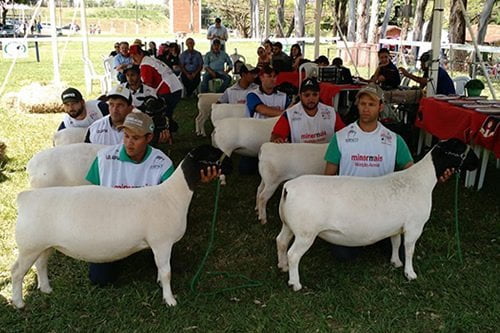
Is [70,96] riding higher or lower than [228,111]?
higher

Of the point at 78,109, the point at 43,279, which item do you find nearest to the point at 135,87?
the point at 78,109

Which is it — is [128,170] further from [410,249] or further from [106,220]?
[410,249]

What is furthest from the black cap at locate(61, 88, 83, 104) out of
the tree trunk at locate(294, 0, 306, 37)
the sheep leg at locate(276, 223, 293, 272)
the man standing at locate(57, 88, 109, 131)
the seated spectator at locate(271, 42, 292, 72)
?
the tree trunk at locate(294, 0, 306, 37)

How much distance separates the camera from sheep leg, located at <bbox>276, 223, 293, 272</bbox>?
4.14 m

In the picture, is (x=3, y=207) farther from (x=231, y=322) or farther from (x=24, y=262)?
(x=231, y=322)

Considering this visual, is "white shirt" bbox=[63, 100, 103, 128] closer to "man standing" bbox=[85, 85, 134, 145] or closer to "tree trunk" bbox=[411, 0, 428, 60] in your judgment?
"man standing" bbox=[85, 85, 134, 145]

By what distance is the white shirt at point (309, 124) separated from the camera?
5539mm

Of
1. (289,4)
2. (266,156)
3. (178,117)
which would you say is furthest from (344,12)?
(266,156)

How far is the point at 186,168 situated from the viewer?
143 inches

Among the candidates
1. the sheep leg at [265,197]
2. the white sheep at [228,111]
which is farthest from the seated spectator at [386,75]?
the sheep leg at [265,197]

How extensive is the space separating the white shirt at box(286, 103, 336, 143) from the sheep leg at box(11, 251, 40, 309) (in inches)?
122

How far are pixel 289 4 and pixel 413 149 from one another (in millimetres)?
62060

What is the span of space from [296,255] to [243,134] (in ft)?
9.60

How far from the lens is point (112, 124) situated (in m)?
4.89
